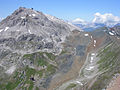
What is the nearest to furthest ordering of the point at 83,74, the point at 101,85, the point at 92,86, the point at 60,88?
the point at 101,85, the point at 92,86, the point at 60,88, the point at 83,74

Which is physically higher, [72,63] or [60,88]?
[72,63]

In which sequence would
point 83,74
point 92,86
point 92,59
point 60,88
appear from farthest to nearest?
1. point 92,59
2. point 83,74
3. point 60,88
4. point 92,86

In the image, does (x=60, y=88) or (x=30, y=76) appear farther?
(x=30, y=76)

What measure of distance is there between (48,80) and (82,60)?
4537cm

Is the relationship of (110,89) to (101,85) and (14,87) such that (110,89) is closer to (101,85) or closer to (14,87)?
(101,85)

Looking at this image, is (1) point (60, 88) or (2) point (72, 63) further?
(2) point (72, 63)

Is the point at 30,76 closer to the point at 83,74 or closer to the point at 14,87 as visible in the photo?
the point at 14,87

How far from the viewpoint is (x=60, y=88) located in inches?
5709

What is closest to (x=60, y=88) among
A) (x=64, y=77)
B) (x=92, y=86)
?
(x=64, y=77)

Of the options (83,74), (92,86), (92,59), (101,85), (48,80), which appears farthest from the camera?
(92,59)

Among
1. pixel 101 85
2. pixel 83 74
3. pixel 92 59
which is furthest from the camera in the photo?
pixel 92 59

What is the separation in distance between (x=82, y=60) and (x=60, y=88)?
202 ft

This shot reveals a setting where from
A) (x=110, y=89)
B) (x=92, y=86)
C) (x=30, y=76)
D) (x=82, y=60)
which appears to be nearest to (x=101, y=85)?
(x=92, y=86)

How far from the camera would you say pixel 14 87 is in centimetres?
19688
